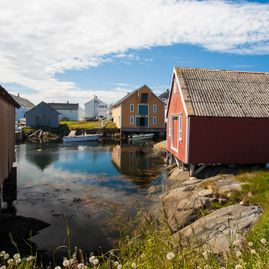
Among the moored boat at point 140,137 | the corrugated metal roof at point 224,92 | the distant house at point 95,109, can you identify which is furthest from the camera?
the distant house at point 95,109

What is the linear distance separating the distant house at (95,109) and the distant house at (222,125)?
76.8 meters

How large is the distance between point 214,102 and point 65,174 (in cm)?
1284

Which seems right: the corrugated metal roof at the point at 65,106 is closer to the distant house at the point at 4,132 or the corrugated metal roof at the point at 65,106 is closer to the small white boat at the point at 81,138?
the small white boat at the point at 81,138

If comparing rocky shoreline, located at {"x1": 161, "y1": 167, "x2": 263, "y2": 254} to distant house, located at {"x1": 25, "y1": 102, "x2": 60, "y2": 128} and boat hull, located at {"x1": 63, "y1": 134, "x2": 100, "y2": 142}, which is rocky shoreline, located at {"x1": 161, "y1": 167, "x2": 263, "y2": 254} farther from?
distant house, located at {"x1": 25, "y1": 102, "x2": 60, "y2": 128}

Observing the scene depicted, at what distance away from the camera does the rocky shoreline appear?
317 inches

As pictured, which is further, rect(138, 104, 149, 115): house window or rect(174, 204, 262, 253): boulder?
rect(138, 104, 149, 115): house window

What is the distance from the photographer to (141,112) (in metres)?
57.7

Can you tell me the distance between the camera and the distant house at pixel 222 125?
55.2ft

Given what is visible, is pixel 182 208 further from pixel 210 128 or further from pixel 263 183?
pixel 210 128

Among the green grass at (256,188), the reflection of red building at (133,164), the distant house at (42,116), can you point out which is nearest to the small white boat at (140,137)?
the distant house at (42,116)

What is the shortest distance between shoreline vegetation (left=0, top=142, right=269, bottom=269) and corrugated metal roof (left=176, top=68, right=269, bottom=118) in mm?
3386

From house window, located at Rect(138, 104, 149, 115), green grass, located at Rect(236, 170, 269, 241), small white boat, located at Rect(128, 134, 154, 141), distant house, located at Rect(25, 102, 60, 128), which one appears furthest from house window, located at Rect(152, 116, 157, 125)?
green grass, located at Rect(236, 170, 269, 241)

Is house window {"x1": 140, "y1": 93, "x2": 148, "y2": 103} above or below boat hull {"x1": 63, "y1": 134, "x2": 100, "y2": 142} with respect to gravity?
above

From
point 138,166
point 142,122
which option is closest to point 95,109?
point 142,122
